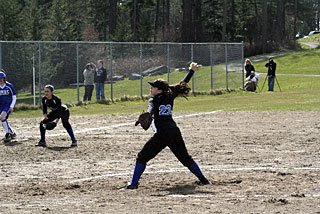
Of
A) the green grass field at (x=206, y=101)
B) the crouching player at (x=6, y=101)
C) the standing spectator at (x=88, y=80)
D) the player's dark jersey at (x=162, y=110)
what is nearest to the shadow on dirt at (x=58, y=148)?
the crouching player at (x=6, y=101)

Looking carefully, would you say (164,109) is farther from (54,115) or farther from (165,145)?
(54,115)

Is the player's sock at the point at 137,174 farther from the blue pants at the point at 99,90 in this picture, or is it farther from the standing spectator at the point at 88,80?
the blue pants at the point at 99,90

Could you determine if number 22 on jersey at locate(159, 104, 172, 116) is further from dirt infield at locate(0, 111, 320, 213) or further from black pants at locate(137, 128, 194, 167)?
dirt infield at locate(0, 111, 320, 213)

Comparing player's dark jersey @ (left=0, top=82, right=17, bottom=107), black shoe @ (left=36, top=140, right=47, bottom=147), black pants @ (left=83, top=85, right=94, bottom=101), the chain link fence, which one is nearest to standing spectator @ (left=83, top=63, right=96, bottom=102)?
black pants @ (left=83, top=85, right=94, bottom=101)

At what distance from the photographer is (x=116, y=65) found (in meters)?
34.9

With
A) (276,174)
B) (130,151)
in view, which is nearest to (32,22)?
(130,151)

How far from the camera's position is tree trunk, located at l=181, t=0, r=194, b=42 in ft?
208

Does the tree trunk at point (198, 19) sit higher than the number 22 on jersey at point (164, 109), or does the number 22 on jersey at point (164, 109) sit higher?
the tree trunk at point (198, 19)

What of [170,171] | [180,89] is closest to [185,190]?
[180,89]

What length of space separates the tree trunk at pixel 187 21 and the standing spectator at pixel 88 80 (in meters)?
31.2

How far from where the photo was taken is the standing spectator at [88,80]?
1275 inches

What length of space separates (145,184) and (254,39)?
76.4 metres

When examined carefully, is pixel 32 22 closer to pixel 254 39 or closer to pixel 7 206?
pixel 254 39

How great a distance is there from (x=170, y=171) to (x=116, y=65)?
70.5ft
